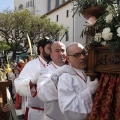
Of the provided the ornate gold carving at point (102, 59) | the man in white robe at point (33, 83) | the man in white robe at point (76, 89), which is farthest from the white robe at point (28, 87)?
the ornate gold carving at point (102, 59)

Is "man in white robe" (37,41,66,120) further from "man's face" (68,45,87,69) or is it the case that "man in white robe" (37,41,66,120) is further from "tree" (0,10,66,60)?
"tree" (0,10,66,60)

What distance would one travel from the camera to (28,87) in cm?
404

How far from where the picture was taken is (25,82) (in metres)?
4.10

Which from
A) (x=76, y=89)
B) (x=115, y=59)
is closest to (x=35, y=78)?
(x=76, y=89)

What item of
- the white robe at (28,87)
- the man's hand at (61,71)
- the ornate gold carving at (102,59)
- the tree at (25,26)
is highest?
the tree at (25,26)

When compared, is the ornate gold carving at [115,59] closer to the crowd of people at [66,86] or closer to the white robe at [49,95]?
the crowd of people at [66,86]

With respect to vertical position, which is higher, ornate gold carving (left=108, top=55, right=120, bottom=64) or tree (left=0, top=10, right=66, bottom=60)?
tree (left=0, top=10, right=66, bottom=60)

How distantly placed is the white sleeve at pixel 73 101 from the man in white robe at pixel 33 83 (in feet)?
3.75

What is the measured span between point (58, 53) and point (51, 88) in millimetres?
624

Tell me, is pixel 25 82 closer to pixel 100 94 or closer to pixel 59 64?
pixel 59 64

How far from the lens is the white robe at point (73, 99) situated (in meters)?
2.78

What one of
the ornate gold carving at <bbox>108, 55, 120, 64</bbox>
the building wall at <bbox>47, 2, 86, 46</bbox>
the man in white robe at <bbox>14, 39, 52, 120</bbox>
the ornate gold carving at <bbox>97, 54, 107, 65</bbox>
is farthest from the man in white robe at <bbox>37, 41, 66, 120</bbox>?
the building wall at <bbox>47, 2, 86, 46</bbox>

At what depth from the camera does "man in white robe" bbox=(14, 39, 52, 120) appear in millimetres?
4082

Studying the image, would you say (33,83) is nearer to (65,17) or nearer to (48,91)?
(48,91)
